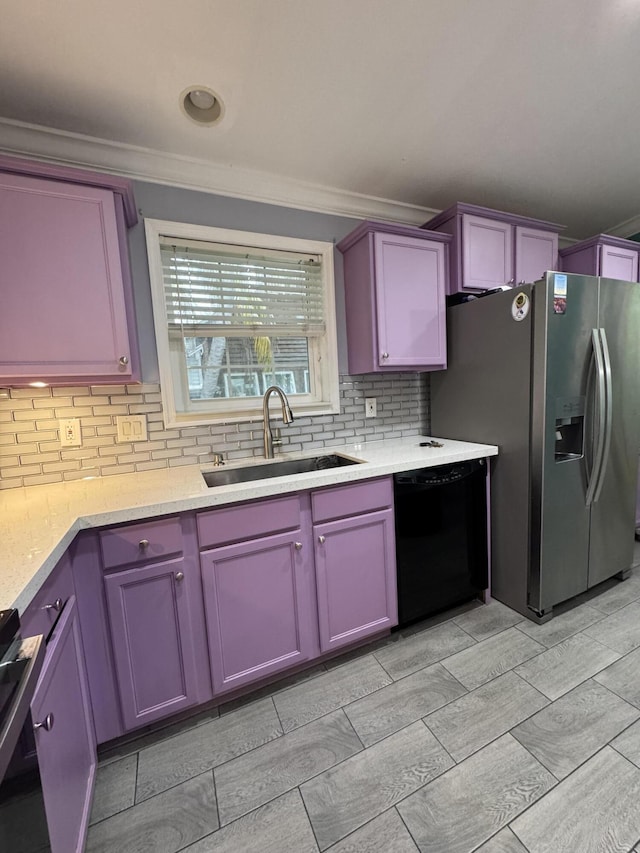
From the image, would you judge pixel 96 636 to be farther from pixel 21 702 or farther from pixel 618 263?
pixel 618 263

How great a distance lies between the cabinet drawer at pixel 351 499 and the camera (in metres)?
1.55

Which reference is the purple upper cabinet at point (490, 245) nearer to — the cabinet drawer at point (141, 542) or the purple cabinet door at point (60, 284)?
the purple cabinet door at point (60, 284)

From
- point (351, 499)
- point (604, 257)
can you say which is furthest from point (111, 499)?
point (604, 257)

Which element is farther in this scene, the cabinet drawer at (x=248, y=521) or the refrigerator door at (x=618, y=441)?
the refrigerator door at (x=618, y=441)

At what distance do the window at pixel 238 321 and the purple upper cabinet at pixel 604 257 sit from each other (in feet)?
6.41

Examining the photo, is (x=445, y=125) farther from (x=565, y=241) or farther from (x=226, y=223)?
(x=565, y=241)

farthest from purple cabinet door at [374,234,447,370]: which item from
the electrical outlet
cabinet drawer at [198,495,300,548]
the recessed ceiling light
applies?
the electrical outlet

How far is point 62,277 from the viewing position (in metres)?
1.35

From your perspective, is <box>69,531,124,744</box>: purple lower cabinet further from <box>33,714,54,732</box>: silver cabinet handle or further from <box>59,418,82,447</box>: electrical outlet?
<box>59,418,82,447</box>: electrical outlet

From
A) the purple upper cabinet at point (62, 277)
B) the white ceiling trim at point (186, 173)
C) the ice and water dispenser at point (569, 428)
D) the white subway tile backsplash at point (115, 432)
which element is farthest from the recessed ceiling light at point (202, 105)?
the ice and water dispenser at point (569, 428)

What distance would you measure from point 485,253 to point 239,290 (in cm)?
151

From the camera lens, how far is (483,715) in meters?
1.39

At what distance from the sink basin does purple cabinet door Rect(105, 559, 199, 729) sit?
52 cm

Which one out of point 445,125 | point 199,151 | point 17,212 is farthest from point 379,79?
point 17,212
